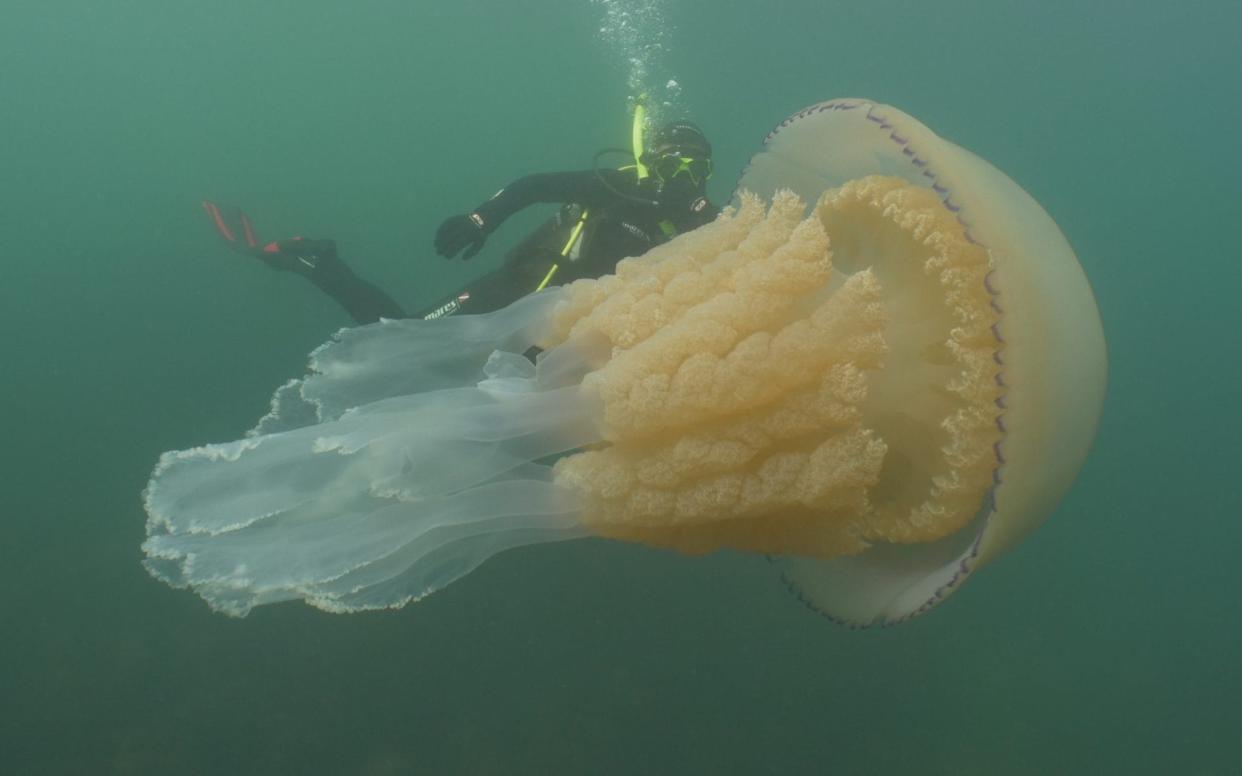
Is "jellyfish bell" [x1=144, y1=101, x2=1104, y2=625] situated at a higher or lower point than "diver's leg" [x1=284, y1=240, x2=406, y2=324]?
lower

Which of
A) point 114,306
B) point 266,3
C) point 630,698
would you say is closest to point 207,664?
point 630,698

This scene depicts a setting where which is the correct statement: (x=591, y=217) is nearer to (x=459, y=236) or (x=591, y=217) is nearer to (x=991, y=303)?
(x=459, y=236)

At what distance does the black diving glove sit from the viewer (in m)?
4.57

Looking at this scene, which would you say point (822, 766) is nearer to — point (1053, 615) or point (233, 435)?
point (1053, 615)

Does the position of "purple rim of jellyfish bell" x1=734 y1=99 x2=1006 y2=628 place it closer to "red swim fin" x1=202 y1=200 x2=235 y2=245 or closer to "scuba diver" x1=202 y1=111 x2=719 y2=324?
"scuba diver" x1=202 y1=111 x2=719 y2=324

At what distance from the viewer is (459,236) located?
457cm

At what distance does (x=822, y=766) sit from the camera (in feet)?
24.2

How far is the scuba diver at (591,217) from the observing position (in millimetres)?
4801

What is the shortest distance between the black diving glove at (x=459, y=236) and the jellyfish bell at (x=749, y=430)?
264cm

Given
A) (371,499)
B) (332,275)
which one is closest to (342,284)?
(332,275)

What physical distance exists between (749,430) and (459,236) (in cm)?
321

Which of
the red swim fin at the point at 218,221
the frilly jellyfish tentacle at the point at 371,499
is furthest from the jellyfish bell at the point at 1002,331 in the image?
the red swim fin at the point at 218,221

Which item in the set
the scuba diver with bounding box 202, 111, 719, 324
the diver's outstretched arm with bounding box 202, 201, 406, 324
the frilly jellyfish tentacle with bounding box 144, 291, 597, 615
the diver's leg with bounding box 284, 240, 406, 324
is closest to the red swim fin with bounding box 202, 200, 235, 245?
the diver's outstretched arm with bounding box 202, 201, 406, 324

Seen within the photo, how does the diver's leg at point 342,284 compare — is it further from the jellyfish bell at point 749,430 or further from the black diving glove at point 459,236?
the jellyfish bell at point 749,430
